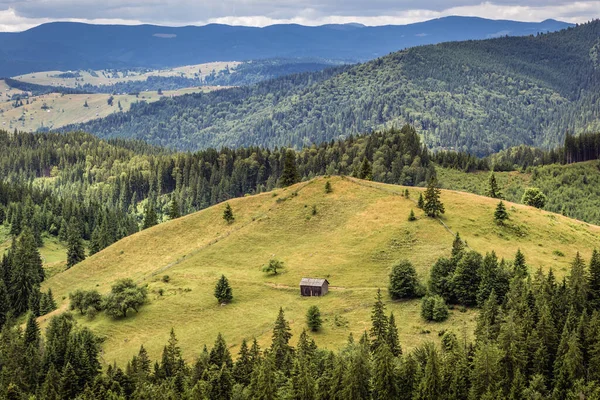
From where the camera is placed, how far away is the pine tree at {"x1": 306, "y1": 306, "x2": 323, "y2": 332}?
94625 millimetres

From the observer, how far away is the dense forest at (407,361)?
6906cm

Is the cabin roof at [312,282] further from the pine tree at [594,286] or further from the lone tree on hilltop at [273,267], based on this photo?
the pine tree at [594,286]

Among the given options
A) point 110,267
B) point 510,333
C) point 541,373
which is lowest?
point 110,267

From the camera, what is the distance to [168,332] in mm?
103562

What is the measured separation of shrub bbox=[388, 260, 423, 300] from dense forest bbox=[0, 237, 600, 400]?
408cm

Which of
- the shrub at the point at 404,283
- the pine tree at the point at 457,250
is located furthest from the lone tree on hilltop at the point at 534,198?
the shrub at the point at 404,283

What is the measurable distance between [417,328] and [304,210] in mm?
61187

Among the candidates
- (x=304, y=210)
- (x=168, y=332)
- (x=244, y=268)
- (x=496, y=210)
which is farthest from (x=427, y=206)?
(x=168, y=332)

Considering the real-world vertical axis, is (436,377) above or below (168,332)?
above

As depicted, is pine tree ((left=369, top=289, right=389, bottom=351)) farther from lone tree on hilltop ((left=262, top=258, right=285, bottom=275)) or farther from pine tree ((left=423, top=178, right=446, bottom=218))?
pine tree ((left=423, top=178, right=446, bottom=218))

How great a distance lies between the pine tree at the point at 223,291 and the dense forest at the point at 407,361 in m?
16.2

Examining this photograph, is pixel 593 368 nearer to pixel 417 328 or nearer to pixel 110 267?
pixel 417 328

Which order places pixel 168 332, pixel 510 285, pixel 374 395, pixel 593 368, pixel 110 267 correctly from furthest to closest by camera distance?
pixel 110 267 < pixel 168 332 < pixel 510 285 < pixel 374 395 < pixel 593 368

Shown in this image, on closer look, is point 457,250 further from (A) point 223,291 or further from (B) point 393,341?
(A) point 223,291
